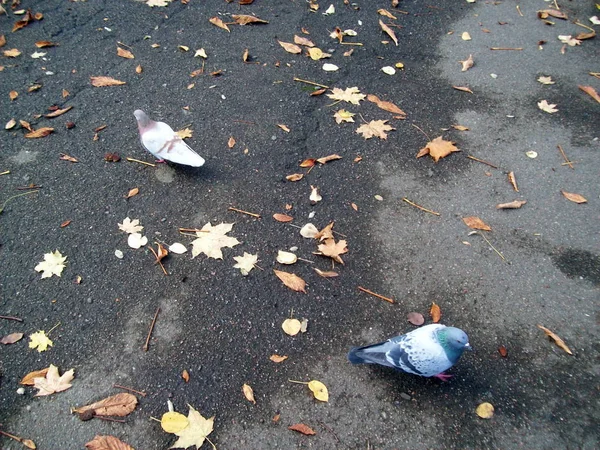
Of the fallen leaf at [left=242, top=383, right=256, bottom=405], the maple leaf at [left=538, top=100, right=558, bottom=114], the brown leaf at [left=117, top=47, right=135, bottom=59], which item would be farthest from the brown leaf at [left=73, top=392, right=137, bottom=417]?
the maple leaf at [left=538, top=100, right=558, bottom=114]

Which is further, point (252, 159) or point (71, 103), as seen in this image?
point (71, 103)

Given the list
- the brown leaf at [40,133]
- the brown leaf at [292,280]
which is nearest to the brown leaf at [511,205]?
the brown leaf at [292,280]

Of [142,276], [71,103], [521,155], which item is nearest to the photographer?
[142,276]

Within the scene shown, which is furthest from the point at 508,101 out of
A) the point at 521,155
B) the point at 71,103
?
the point at 71,103

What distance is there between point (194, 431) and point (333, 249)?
128 centimetres

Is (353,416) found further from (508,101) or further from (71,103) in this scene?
(71,103)

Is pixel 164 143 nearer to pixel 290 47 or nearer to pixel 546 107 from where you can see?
pixel 290 47

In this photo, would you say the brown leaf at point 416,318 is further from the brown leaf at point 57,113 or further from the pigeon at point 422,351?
the brown leaf at point 57,113

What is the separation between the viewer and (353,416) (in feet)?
6.68

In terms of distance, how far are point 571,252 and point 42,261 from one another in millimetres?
3375

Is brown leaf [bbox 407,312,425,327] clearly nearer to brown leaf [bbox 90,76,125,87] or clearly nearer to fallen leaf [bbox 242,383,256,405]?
fallen leaf [bbox 242,383,256,405]

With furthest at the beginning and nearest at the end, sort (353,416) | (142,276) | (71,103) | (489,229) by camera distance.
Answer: (71,103), (489,229), (142,276), (353,416)

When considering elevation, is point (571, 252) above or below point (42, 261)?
above

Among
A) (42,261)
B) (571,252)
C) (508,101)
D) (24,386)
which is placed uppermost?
(508,101)
